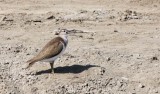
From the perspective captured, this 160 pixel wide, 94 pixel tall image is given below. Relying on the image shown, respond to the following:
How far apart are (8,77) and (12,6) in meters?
6.54

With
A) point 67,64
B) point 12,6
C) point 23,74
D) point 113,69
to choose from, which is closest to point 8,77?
point 23,74

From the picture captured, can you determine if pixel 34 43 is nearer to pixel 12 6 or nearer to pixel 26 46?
pixel 26 46

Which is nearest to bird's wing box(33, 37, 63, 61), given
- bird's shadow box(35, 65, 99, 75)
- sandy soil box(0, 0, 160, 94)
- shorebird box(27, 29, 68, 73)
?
shorebird box(27, 29, 68, 73)

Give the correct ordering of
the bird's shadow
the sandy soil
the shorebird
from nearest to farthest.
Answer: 1. the shorebird
2. the sandy soil
3. the bird's shadow

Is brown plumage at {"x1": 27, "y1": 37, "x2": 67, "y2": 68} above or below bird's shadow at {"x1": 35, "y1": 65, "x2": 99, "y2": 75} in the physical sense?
above

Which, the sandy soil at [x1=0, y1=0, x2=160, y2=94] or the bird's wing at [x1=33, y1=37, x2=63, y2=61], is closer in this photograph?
the bird's wing at [x1=33, y1=37, x2=63, y2=61]

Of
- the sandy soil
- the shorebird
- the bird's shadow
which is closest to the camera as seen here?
the shorebird

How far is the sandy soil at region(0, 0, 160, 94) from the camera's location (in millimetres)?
10797

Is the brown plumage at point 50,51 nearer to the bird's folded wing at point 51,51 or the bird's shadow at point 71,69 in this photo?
the bird's folded wing at point 51,51

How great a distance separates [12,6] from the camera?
1741cm

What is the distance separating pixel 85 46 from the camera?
42.7 ft

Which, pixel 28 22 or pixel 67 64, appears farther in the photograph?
pixel 28 22

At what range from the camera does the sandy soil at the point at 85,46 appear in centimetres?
1080

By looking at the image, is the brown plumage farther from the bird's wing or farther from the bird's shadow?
the bird's shadow
